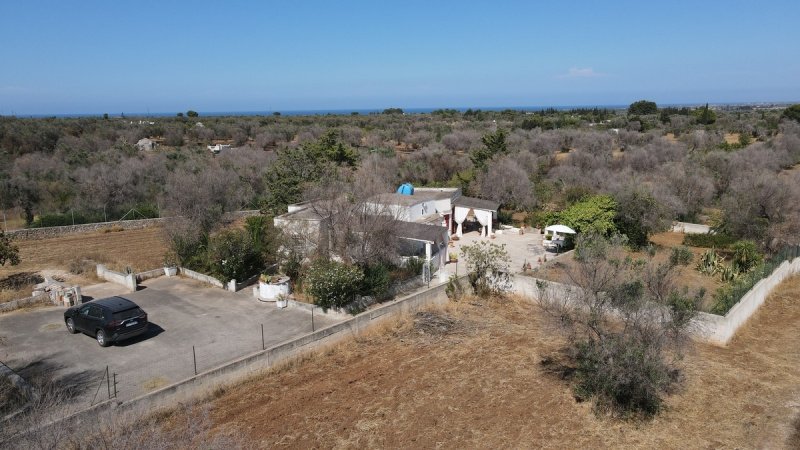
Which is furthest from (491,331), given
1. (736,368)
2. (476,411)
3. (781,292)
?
(781,292)

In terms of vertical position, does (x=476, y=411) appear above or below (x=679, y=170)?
below

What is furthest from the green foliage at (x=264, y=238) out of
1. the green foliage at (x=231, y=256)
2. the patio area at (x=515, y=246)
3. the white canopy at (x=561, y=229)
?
the white canopy at (x=561, y=229)

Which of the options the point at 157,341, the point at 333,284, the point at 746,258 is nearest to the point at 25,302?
the point at 157,341

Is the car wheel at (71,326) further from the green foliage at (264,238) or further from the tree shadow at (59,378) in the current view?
the green foliage at (264,238)

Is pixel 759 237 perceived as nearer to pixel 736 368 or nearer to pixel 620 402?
pixel 736 368

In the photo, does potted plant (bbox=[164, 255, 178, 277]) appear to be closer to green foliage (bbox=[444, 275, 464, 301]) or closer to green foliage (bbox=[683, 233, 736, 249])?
green foliage (bbox=[444, 275, 464, 301])

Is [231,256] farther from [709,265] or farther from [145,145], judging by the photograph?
[145,145]
